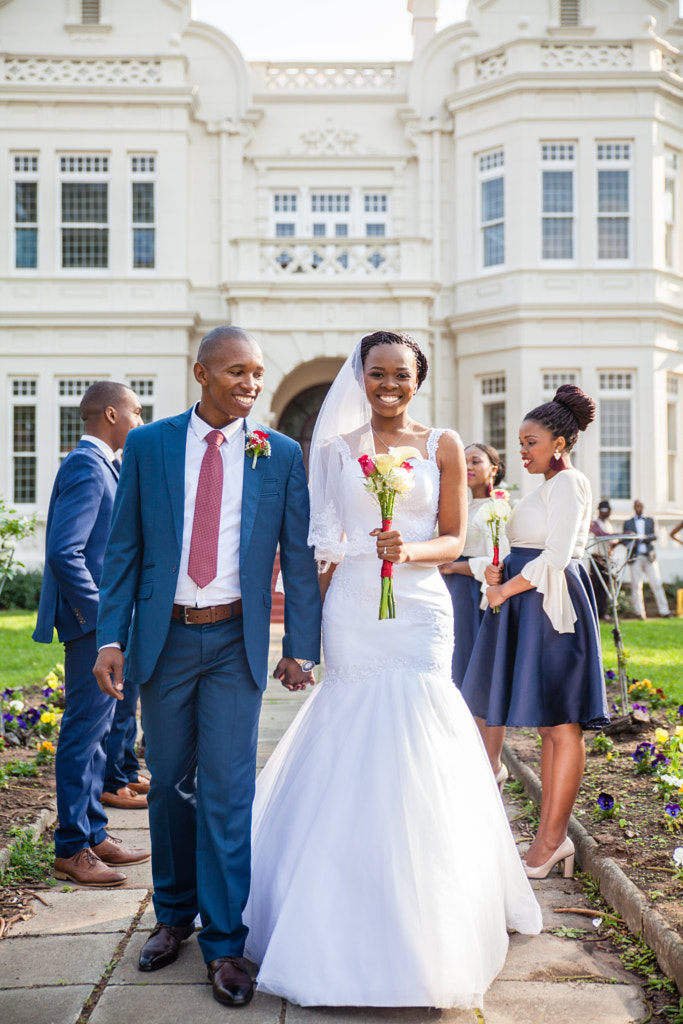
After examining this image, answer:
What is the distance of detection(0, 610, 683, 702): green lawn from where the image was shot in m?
9.47

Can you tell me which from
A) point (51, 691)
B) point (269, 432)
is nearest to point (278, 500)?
point (269, 432)

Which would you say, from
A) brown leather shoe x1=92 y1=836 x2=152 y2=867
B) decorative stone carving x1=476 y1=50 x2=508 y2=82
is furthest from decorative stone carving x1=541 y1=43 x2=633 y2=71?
brown leather shoe x1=92 y1=836 x2=152 y2=867

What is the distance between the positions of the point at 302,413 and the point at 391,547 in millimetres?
17815

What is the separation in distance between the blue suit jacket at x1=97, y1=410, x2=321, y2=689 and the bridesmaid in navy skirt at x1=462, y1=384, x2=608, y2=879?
55.9 inches

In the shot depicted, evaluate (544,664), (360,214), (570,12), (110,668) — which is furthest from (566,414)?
(570,12)

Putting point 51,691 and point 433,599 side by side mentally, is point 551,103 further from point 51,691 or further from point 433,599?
point 433,599

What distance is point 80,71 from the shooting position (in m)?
19.4

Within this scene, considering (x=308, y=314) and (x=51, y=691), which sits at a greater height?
(x=308, y=314)

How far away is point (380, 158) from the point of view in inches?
806

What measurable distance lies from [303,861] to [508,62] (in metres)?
19.3

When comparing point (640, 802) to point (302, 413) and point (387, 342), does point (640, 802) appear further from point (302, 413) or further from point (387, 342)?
point (302, 413)

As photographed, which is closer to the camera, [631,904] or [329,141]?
[631,904]

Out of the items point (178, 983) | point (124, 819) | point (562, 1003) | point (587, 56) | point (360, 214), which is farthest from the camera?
point (360, 214)

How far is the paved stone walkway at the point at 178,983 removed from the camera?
320cm
